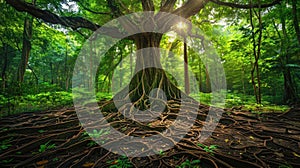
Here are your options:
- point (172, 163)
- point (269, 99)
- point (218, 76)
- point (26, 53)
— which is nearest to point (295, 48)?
point (269, 99)

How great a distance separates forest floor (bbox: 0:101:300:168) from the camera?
7.64 ft

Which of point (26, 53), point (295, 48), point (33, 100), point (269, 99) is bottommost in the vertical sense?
point (269, 99)

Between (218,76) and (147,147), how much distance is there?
81.1 feet

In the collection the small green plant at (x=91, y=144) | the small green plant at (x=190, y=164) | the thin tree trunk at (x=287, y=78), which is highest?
the thin tree trunk at (x=287, y=78)

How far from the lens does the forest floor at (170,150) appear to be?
2.33m

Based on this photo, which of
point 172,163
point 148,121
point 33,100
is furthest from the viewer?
point 33,100

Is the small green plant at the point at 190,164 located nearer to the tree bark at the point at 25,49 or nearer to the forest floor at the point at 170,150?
the forest floor at the point at 170,150

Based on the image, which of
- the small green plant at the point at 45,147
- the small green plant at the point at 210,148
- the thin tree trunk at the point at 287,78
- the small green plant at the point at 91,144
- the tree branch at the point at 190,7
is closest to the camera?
the small green plant at the point at 210,148

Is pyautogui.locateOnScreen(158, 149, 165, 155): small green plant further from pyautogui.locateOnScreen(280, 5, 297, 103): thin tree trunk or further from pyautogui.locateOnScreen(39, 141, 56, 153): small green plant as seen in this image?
pyautogui.locateOnScreen(280, 5, 297, 103): thin tree trunk

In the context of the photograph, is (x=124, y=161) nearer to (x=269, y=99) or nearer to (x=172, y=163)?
(x=172, y=163)

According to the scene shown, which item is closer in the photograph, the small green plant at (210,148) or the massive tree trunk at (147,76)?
the small green plant at (210,148)

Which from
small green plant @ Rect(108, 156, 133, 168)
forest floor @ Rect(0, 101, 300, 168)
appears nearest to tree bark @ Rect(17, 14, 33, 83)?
forest floor @ Rect(0, 101, 300, 168)

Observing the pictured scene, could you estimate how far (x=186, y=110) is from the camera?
4.57 meters

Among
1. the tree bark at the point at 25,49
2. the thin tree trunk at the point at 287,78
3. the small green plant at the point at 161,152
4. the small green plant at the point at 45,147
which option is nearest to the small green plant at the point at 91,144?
the small green plant at the point at 45,147
